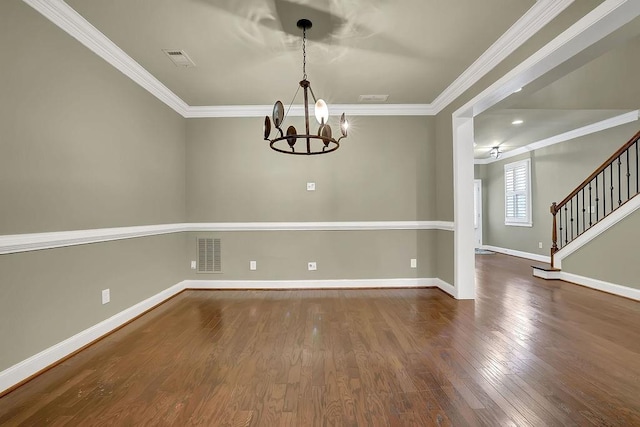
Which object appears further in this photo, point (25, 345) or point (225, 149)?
point (225, 149)

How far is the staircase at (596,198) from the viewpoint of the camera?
4.83 m

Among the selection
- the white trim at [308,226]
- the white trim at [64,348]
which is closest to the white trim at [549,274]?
the white trim at [308,226]

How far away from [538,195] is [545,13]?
6.04 metres

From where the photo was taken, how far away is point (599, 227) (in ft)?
14.6

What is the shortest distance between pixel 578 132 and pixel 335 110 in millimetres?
5225

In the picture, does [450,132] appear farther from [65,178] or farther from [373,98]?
[65,178]

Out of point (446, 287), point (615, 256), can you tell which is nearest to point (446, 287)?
point (446, 287)

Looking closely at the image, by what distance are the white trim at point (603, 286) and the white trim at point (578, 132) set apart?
2817 mm

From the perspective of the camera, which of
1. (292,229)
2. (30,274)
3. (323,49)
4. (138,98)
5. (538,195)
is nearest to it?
(30,274)

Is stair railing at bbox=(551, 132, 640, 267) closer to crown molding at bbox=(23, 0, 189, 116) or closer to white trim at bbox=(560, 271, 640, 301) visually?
white trim at bbox=(560, 271, 640, 301)

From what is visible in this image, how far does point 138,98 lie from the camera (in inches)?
132

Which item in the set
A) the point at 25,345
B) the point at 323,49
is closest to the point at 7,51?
the point at 25,345

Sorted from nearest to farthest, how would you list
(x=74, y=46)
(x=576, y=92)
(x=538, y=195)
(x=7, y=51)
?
(x=7, y=51) → (x=74, y=46) → (x=576, y=92) → (x=538, y=195)

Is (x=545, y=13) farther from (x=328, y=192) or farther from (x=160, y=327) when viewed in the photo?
(x=160, y=327)
